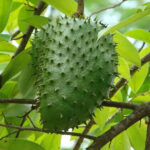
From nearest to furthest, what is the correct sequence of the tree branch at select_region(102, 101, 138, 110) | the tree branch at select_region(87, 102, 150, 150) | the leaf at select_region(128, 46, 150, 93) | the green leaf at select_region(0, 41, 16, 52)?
the tree branch at select_region(87, 102, 150, 150)
the tree branch at select_region(102, 101, 138, 110)
the green leaf at select_region(0, 41, 16, 52)
the leaf at select_region(128, 46, 150, 93)

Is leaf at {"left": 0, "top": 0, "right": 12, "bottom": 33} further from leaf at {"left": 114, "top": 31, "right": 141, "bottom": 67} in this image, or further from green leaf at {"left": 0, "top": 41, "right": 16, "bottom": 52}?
leaf at {"left": 114, "top": 31, "right": 141, "bottom": 67}

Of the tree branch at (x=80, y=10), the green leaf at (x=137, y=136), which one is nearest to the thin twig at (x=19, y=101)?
the tree branch at (x=80, y=10)

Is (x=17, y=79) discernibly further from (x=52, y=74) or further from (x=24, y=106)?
(x=52, y=74)

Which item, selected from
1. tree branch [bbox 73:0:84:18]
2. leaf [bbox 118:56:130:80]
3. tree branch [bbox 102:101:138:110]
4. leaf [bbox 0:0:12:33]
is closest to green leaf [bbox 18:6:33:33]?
leaf [bbox 0:0:12:33]

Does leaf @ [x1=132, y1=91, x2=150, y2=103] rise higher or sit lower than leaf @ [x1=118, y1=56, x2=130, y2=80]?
lower

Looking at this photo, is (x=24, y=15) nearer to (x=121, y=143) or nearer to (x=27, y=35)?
(x=27, y=35)

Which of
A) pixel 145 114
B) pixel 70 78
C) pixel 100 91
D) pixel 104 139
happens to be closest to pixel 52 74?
pixel 70 78
